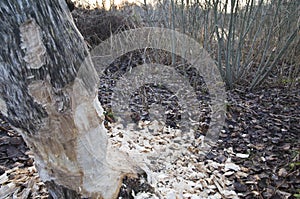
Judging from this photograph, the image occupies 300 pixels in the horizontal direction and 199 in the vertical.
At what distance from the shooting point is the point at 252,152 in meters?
2.02

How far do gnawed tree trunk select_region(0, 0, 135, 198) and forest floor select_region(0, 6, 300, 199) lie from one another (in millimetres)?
325

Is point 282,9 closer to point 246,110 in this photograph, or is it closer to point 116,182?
point 246,110

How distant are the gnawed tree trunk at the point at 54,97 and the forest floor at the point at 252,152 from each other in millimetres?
325

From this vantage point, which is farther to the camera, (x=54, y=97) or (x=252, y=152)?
(x=252, y=152)

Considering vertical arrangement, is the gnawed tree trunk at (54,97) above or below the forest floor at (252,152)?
above

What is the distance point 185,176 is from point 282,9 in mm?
2659

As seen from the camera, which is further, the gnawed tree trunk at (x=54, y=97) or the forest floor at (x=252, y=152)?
the forest floor at (x=252, y=152)

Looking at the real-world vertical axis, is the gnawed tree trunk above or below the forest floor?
above

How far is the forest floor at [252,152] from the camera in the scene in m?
1.49

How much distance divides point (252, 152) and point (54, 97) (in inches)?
67.7

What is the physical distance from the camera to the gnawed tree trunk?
80 cm

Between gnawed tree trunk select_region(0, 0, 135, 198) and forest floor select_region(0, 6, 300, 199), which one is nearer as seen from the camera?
gnawed tree trunk select_region(0, 0, 135, 198)

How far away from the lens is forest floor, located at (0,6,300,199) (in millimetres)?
1495

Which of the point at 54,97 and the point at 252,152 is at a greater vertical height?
the point at 54,97
